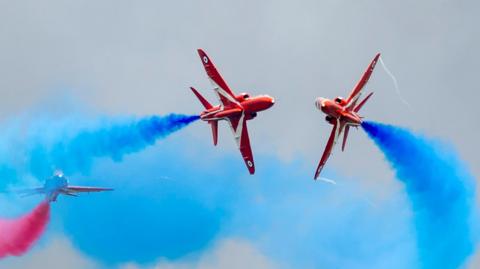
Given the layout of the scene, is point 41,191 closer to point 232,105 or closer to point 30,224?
point 30,224

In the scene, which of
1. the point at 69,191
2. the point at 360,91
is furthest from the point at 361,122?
the point at 69,191

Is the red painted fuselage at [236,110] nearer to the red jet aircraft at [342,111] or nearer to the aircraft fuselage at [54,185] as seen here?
the red jet aircraft at [342,111]

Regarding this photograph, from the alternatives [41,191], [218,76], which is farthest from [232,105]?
[41,191]

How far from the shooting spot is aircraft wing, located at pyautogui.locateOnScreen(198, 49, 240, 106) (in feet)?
623

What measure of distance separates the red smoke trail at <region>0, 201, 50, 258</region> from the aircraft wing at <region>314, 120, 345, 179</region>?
62.4 ft

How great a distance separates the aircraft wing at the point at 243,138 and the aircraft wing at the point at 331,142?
15.2ft

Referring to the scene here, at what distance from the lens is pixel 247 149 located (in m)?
193

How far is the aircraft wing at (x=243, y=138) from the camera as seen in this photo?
19050cm

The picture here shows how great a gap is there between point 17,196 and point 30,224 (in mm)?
2187

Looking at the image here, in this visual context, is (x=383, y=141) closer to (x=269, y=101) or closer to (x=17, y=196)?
(x=269, y=101)

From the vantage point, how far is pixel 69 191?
7613 inches

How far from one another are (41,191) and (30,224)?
9.05 feet

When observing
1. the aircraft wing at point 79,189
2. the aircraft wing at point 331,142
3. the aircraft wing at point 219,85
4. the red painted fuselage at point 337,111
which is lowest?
the aircraft wing at point 331,142

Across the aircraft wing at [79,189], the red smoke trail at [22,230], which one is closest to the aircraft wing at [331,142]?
the aircraft wing at [79,189]
